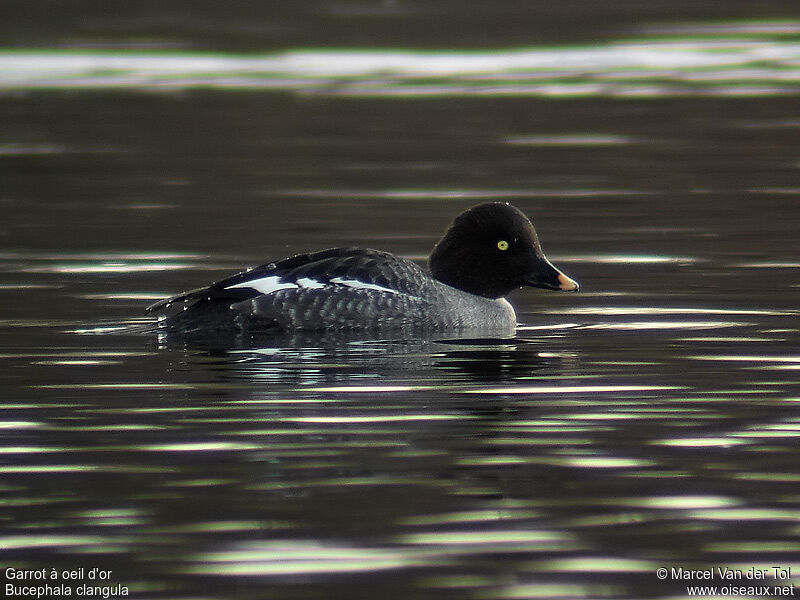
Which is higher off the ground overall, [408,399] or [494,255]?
[494,255]

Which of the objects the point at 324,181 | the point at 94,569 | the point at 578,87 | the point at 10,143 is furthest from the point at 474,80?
the point at 94,569

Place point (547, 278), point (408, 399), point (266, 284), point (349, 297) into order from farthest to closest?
point (547, 278) < point (349, 297) < point (266, 284) < point (408, 399)

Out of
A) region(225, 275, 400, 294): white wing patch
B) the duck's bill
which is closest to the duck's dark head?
the duck's bill

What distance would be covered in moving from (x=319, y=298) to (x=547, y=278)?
1643mm

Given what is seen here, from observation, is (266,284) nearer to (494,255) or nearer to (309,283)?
(309,283)

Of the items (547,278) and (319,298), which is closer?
(319,298)

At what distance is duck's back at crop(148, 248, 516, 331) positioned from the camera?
11547 mm

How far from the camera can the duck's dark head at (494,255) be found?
12438mm

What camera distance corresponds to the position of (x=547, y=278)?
1245cm

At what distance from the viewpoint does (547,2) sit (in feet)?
139

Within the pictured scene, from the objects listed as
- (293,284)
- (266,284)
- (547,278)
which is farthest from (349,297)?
(547,278)

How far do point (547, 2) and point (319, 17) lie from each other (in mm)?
5348

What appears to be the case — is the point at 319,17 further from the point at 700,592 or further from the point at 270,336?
the point at 700,592

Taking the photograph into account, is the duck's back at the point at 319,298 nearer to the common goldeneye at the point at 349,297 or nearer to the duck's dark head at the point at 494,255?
the common goldeneye at the point at 349,297
